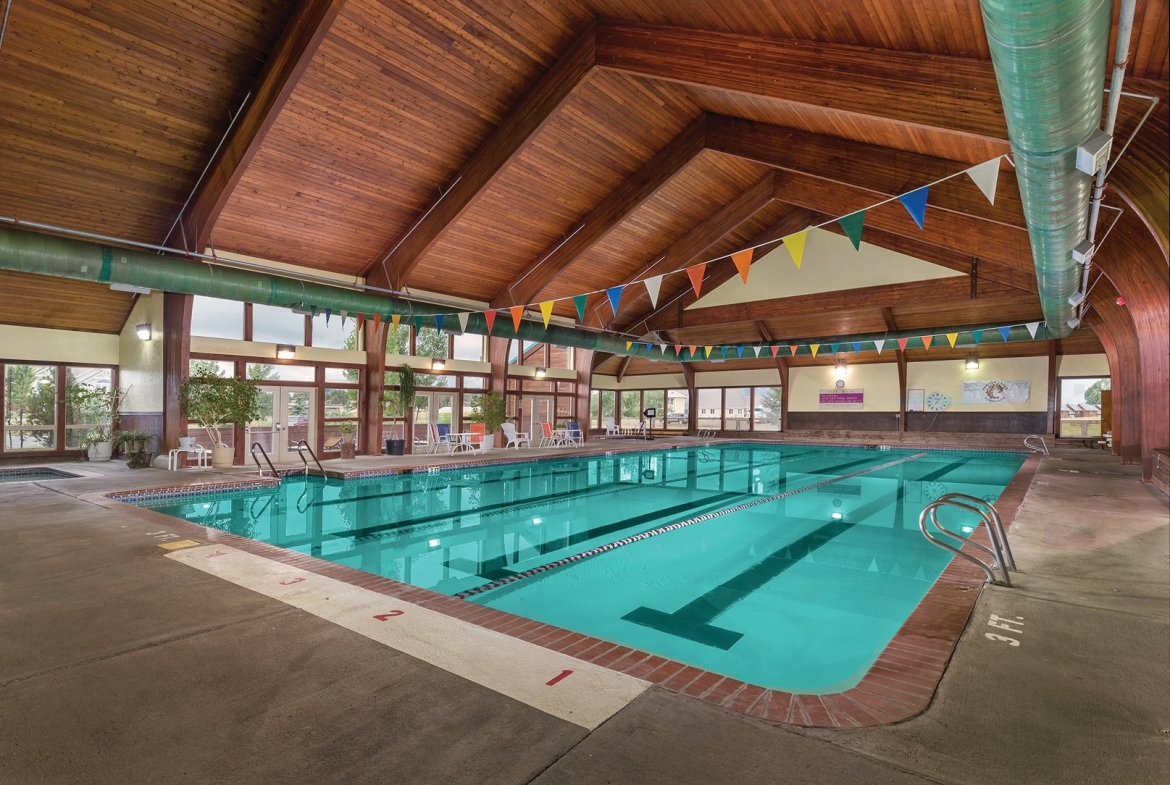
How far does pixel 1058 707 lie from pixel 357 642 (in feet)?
9.22

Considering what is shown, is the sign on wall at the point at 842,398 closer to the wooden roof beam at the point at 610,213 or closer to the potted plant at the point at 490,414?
the potted plant at the point at 490,414

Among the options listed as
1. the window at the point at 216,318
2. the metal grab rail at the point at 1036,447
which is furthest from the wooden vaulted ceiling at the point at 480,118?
the metal grab rail at the point at 1036,447

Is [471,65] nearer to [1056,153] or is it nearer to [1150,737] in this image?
[1056,153]

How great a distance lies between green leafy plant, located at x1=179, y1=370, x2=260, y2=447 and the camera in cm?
975

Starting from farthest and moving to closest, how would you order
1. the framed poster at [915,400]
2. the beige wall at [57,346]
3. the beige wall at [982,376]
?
the framed poster at [915,400]
the beige wall at [982,376]
the beige wall at [57,346]

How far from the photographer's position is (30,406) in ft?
35.2

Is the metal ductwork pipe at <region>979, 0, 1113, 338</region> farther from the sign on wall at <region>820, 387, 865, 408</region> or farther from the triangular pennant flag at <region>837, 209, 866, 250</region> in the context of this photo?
the sign on wall at <region>820, 387, 865, 408</region>

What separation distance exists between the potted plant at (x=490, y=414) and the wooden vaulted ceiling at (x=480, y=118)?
420 centimetres

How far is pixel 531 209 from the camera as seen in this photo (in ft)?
34.7

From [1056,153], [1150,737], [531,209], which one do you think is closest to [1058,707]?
[1150,737]

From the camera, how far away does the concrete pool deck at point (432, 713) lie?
5.54 feet

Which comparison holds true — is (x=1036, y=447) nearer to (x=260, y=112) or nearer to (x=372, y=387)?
(x=372, y=387)

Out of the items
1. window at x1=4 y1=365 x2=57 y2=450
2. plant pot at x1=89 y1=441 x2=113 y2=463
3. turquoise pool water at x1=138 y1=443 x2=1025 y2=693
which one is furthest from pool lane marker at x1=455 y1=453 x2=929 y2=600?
window at x1=4 y1=365 x2=57 y2=450

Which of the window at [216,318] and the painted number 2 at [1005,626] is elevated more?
the window at [216,318]
